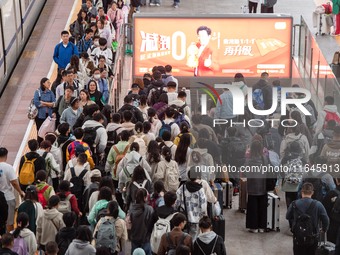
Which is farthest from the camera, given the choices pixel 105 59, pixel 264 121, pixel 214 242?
pixel 105 59

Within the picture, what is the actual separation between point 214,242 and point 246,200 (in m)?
3.99

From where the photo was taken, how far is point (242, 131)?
20500mm

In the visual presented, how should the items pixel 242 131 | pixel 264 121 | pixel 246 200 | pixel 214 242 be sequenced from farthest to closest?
1. pixel 264 121
2. pixel 242 131
3. pixel 246 200
4. pixel 214 242

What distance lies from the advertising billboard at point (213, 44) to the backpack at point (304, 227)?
9.39 meters

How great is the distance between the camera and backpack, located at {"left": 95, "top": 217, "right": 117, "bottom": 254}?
15617 mm

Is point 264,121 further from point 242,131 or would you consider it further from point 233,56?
point 233,56

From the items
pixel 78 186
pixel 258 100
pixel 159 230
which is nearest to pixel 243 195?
pixel 78 186

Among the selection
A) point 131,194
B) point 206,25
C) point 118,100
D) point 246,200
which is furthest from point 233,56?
point 131,194

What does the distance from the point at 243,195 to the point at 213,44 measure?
7.18 metres

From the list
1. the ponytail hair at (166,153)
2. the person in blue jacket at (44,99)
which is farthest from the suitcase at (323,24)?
the ponytail hair at (166,153)

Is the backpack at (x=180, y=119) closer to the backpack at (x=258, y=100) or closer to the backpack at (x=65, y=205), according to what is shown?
the backpack at (x=258, y=100)

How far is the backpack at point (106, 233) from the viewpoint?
1562cm

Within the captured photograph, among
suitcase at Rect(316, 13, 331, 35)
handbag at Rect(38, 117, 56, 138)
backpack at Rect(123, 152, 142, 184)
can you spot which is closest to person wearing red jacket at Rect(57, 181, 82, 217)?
backpack at Rect(123, 152, 142, 184)

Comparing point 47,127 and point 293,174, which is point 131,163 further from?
point 47,127
